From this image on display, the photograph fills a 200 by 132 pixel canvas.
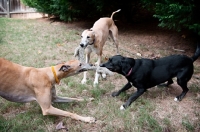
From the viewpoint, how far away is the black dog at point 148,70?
3812 mm

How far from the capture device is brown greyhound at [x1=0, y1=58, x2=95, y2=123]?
11.3 feet

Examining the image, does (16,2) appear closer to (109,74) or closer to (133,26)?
(133,26)

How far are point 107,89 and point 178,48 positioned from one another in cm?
359

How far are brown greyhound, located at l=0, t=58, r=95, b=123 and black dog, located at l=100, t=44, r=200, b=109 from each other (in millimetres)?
798

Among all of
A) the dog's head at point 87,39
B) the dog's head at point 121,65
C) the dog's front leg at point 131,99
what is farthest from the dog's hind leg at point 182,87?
the dog's head at point 87,39

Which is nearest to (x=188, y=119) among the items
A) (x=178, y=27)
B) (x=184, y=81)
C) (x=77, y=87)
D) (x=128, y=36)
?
(x=184, y=81)

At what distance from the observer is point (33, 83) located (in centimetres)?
352

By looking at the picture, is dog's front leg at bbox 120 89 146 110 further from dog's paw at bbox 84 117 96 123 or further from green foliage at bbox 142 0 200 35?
green foliage at bbox 142 0 200 35

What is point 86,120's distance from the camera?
3.45 metres

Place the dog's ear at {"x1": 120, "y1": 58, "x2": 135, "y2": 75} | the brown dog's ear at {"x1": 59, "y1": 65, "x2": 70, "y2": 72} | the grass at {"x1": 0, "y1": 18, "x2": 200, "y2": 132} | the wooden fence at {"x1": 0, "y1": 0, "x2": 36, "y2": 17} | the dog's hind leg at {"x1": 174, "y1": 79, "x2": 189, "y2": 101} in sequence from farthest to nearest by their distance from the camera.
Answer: the wooden fence at {"x1": 0, "y1": 0, "x2": 36, "y2": 17} < the dog's hind leg at {"x1": 174, "y1": 79, "x2": 189, "y2": 101} < the dog's ear at {"x1": 120, "y1": 58, "x2": 135, "y2": 75} < the brown dog's ear at {"x1": 59, "y1": 65, "x2": 70, "y2": 72} < the grass at {"x1": 0, "y1": 18, "x2": 200, "y2": 132}

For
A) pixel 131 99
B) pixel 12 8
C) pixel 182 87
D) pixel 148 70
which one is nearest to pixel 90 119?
pixel 131 99

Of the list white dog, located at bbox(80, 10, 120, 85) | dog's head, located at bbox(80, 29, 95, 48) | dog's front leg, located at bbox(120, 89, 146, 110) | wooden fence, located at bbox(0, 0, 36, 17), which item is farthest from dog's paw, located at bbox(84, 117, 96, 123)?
wooden fence, located at bbox(0, 0, 36, 17)

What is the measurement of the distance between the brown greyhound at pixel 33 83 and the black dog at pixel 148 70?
0.80 m

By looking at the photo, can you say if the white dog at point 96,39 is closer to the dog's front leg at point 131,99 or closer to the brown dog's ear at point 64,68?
the dog's front leg at point 131,99
